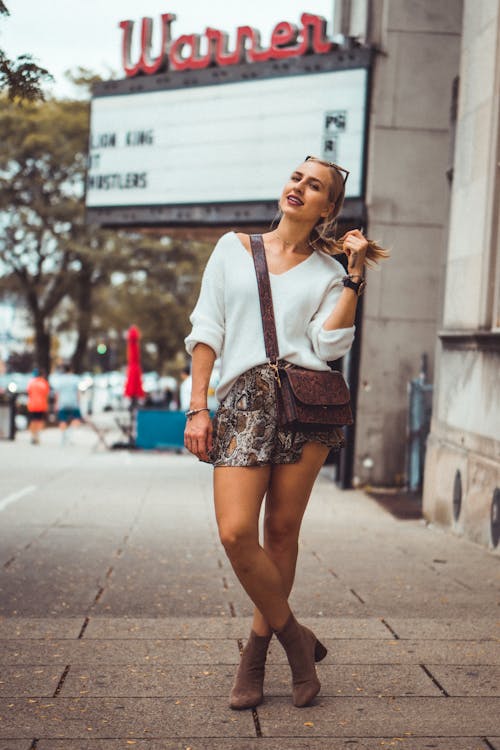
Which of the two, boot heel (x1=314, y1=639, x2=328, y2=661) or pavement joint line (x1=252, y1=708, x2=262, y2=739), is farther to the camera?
boot heel (x1=314, y1=639, x2=328, y2=661)

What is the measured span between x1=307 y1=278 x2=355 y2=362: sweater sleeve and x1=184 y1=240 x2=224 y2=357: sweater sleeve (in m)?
0.32

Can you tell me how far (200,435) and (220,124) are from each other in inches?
453

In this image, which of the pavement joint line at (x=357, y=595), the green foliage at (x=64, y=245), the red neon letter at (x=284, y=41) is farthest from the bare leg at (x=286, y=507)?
the green foliage at (x=64, y=245)

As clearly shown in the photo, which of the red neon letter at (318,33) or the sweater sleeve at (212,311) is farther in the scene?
the red neon letter at (318,33)

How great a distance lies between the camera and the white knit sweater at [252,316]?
3.93 metres

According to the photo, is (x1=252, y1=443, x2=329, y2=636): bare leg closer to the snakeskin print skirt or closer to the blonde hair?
the snakeskin print skirt

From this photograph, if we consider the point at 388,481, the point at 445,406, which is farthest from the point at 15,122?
the point at 445,406

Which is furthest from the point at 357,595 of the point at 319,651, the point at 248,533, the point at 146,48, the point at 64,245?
the point at 64,245

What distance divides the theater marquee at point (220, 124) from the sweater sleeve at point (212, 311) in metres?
9.58

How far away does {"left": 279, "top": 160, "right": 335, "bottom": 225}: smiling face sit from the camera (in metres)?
4.05

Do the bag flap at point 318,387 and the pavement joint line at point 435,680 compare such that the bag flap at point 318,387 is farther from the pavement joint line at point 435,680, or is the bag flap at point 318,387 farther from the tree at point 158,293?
the tree at point 158,293

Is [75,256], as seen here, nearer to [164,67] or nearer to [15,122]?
[15,122]

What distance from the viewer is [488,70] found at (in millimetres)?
8859

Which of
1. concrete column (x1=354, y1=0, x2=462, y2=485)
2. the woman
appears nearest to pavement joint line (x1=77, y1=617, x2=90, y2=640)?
the woman
